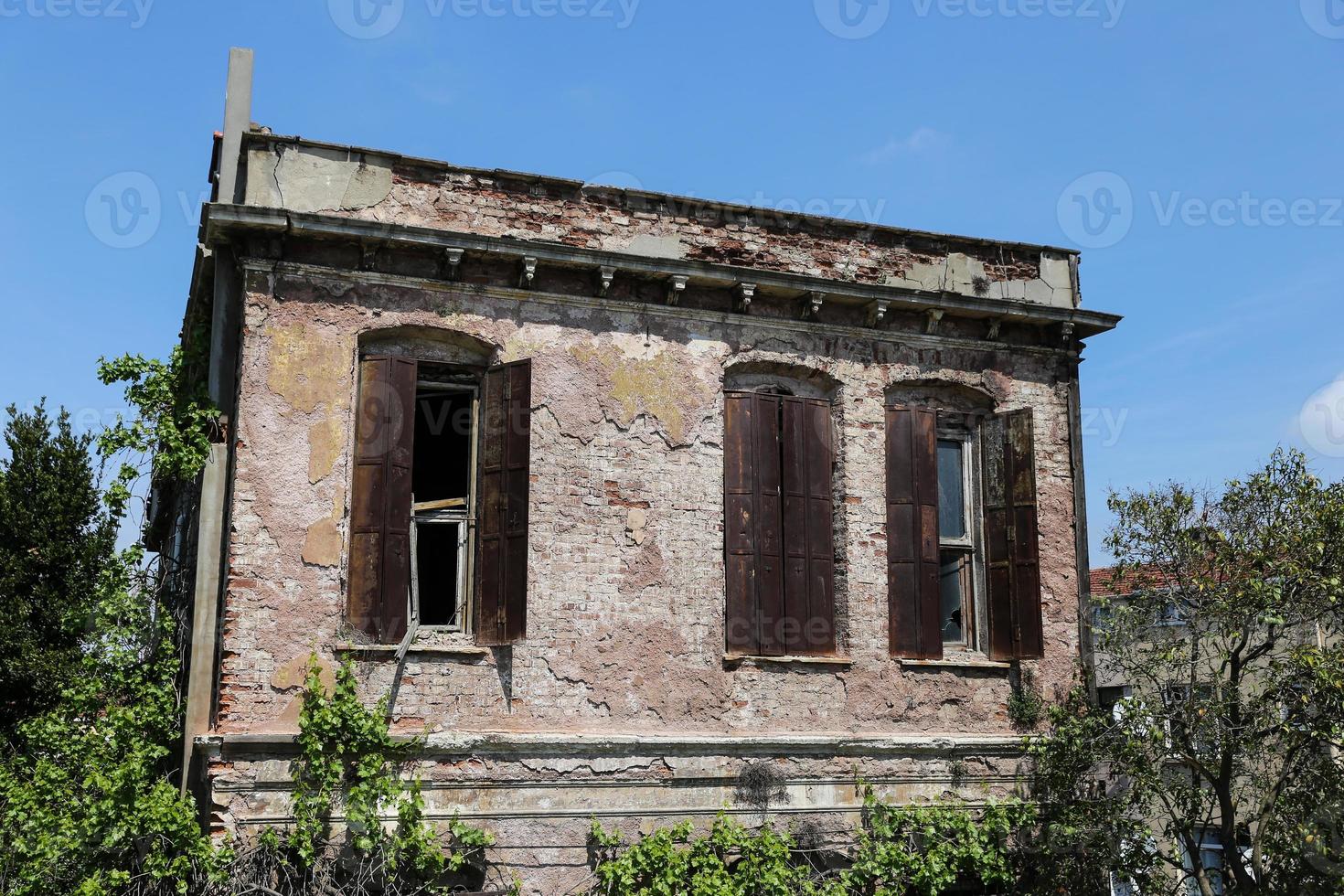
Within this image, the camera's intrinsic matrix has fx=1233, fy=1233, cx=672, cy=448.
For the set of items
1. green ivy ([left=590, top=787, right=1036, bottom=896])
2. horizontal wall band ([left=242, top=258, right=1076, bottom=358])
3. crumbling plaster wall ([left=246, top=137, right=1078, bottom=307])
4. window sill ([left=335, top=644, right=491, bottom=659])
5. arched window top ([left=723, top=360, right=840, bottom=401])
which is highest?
crumbling plaster wall ([left=246, top=137, right=1078, bottom=307])

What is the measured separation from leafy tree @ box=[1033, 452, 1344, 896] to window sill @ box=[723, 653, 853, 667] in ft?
7.10

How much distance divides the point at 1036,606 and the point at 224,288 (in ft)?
26.1

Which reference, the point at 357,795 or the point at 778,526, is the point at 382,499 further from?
the point at 778,526

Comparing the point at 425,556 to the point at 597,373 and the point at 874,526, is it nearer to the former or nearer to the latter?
the point at 597,373

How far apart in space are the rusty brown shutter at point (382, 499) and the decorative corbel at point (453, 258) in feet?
2.83

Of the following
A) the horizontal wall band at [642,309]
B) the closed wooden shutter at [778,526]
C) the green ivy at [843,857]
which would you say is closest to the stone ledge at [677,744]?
the green ivy at [843,857]

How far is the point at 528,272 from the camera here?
1052 centimetres

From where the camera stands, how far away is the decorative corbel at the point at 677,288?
11008mm

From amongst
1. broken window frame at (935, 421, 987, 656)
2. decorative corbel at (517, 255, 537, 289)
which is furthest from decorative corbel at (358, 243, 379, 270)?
broken window frame at (935, 421, 987, 656)

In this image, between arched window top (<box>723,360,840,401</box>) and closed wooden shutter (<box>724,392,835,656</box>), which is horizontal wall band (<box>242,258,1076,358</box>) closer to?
arched window top (<box>723,360,840,401</box>)

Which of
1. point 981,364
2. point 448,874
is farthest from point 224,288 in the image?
point 981,364

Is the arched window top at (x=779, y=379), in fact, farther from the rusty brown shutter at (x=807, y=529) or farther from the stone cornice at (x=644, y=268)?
the stone cornice at (x=644, y=268)

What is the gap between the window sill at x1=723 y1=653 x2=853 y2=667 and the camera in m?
10.8

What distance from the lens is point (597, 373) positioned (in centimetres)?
1079
